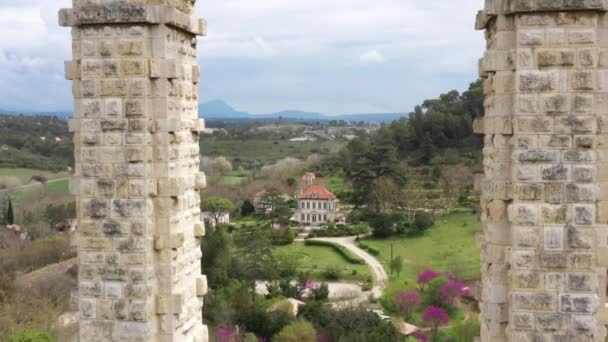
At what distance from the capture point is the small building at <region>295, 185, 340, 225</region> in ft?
148

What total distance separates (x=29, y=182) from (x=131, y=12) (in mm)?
50400

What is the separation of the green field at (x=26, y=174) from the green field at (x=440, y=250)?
2965 cm

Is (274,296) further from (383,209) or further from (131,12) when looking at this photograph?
(131,12)

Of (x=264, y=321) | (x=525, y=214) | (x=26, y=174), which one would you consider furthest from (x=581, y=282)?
(x=26, y=174)

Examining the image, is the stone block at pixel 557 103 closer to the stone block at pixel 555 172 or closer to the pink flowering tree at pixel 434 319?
the stone block at pixel 555 172

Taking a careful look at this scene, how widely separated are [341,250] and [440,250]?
576cm

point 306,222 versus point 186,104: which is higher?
point 186,104

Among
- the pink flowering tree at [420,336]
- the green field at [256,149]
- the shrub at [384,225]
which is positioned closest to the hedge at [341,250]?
the shrub at [384,225]

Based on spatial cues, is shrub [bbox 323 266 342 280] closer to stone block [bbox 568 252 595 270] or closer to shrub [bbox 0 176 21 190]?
shrub [bbox 0 176 21 190]

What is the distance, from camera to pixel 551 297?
6.27m

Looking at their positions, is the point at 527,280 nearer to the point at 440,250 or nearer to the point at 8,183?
the point at 440,250

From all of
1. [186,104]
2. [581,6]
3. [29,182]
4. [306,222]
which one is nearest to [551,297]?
[581,6]

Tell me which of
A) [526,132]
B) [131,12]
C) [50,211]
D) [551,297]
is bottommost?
[50,211]

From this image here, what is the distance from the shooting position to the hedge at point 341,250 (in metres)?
35.6
